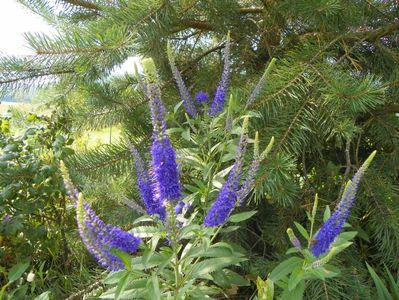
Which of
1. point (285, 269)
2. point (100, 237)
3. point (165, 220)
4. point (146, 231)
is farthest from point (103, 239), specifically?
point (285, 269)

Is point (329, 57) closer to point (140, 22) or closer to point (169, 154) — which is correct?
point (140, 22)

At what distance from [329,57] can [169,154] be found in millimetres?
1026

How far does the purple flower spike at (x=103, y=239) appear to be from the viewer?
933mm

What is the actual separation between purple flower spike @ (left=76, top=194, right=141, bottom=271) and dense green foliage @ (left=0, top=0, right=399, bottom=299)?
28 cm

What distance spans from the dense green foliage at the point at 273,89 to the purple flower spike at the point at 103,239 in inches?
10.9

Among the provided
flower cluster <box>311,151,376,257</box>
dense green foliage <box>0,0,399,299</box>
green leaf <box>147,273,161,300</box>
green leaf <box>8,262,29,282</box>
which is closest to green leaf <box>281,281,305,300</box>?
flower cluster <box>311,151,376,257</box>

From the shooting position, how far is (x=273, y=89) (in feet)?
4.78

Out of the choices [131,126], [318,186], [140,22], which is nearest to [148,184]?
[140,22]

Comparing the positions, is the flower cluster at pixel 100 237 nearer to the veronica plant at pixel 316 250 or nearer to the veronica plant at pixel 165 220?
the veronica plant at pixel 165 220

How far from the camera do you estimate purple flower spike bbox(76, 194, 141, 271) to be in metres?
0.93

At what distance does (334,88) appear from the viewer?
4.40 feet

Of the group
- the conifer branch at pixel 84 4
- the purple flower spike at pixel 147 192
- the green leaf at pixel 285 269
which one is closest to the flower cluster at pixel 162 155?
the purple flower spike at pixel 147 192

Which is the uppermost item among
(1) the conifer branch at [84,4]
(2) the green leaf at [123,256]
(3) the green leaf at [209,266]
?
(1) the conifer branch at [84,4]

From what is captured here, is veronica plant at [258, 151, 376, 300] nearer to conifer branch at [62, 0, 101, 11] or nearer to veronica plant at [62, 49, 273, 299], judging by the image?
veronica plant at [62, 49, 273, 299]
